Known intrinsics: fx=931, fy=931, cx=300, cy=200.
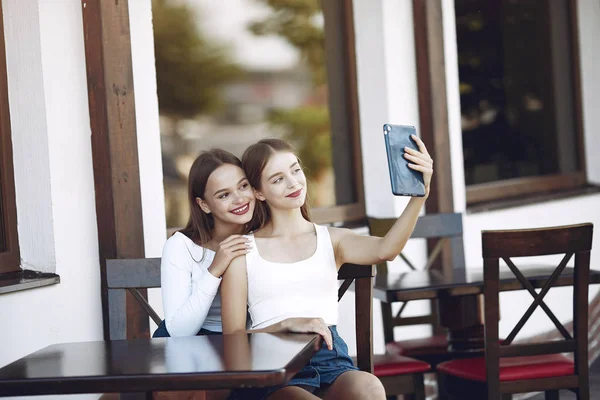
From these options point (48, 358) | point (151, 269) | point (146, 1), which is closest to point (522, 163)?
point (146, 1)

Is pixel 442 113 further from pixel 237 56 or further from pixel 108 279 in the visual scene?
pixel 108 279

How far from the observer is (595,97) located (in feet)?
21.1

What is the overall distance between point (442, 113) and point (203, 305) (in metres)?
2.54

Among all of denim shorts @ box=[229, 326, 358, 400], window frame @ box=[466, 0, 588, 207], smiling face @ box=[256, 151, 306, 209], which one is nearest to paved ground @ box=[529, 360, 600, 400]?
window frame @ box=[466, 0, 588, 207]

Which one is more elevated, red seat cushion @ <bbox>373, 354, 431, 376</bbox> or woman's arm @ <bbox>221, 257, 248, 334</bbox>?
woman's arm @ <bbox>221, 257, 248, 334</bbox>

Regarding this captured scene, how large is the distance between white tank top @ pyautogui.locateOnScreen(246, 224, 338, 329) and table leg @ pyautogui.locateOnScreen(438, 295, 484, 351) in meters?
1.08

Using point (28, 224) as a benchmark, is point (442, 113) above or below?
above

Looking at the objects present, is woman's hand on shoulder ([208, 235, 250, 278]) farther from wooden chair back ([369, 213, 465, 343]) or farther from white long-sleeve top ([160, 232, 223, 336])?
wooden chair back ([369, 213, 465, 343])

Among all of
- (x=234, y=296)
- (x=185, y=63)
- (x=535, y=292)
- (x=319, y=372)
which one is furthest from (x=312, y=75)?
(x=319, y=372)

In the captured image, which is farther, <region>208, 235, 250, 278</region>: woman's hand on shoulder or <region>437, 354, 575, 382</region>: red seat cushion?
<region>437, 354, 575, 382</region>: red seat cushion

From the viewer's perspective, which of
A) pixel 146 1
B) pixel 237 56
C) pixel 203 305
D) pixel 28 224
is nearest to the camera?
pixel 203 305

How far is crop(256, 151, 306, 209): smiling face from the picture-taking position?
8.50 feet

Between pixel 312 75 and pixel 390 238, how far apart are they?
236cm

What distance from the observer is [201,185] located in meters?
2.73
